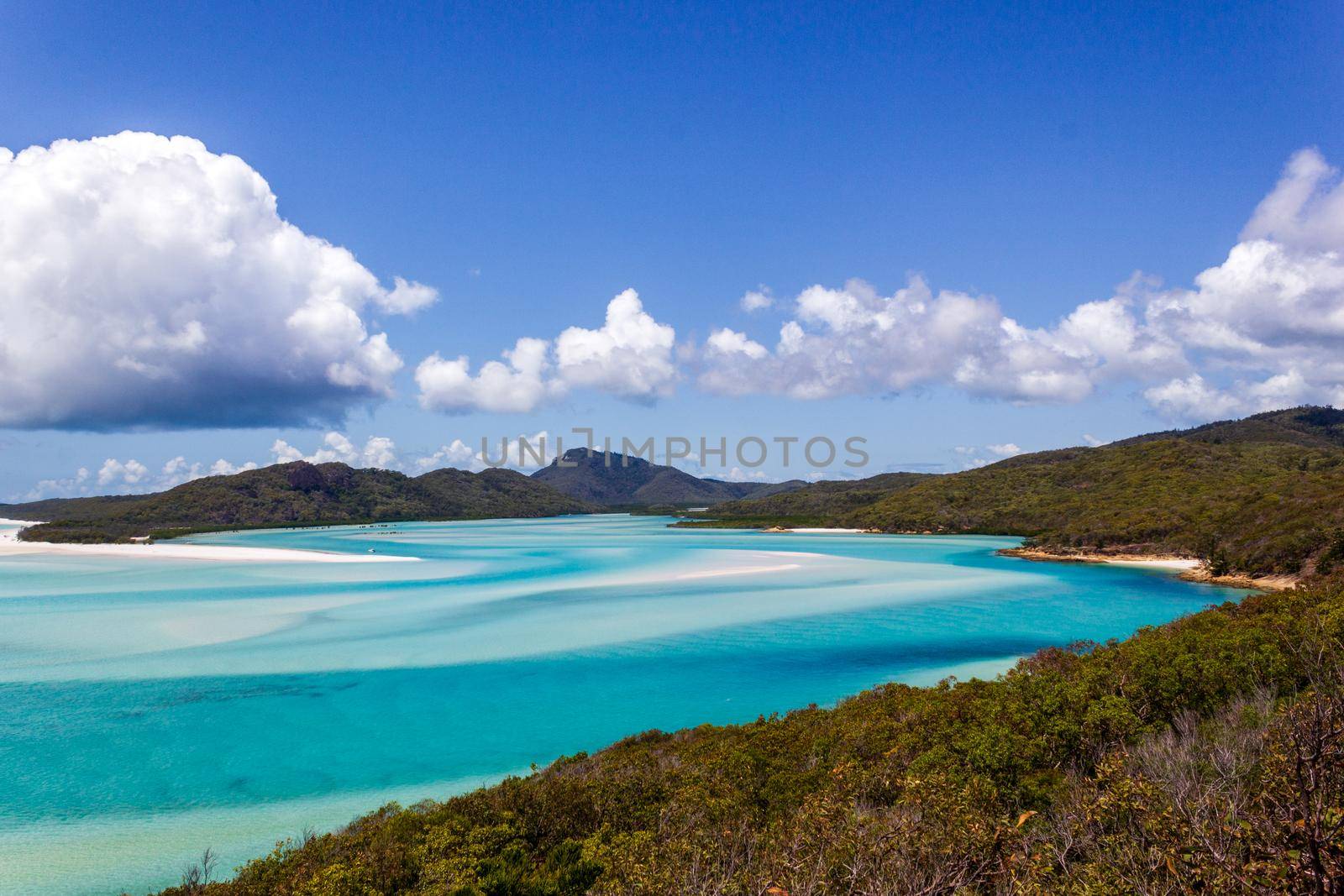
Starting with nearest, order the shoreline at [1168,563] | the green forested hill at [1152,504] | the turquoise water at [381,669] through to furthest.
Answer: the turquoise water at [381,669] < the shoreline at [1168,563] < the green forested hill at [1152,504]

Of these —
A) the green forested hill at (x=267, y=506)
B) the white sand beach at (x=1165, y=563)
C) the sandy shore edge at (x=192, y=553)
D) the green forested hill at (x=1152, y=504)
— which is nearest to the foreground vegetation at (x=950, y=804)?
the green forested hill at (x=1152, y=504)

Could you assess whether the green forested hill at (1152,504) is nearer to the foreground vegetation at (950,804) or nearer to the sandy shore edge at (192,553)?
the foreground vegetation at (950,804)

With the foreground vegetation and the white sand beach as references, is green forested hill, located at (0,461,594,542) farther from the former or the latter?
the white sand beach

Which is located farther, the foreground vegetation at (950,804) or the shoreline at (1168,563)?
the shoreline at (1168,563)

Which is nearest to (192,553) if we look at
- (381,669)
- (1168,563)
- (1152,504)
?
(381,669)

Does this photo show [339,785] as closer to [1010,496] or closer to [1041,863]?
[1041,863]

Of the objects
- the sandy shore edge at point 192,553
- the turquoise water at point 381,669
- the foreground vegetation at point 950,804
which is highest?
the foreground vegetation at point 950,804

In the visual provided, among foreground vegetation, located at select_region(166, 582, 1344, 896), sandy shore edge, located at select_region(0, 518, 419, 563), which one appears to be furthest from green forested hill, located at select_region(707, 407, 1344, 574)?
sandy shore edge, located at select_region(0, 518, 419, 563)

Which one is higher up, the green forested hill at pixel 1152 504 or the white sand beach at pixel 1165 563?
the green forested hill at pixel 1152 504

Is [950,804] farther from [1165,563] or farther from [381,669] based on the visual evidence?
[1165,563]
